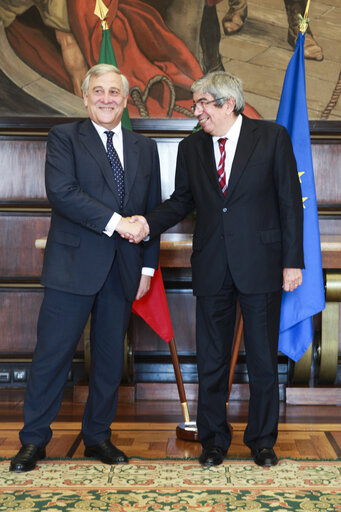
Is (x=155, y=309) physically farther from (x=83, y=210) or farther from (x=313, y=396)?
(x=313, y=396)

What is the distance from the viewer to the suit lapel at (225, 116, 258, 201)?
2.95m

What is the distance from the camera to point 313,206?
12.2ft

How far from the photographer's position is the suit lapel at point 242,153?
2.95 meters

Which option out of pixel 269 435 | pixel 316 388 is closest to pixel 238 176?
pixel 269 435

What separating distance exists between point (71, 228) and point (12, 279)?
204cm

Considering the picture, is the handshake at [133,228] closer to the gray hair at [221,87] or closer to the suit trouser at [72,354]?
the suit trouser at [72,354]

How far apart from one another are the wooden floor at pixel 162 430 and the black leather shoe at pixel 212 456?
161mm

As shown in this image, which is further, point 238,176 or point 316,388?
point 316,388

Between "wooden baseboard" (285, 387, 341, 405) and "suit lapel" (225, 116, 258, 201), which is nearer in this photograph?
"suit lapel" (225, 116, 258, 201)

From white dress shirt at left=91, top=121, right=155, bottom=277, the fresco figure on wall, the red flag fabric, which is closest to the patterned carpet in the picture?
the red flag fabric

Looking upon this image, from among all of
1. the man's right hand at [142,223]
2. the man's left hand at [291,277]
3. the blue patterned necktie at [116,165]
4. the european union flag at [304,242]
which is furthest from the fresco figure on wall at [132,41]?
the man's left hand at [291,277]

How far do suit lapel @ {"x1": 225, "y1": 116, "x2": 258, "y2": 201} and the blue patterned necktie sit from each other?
0.48 meters

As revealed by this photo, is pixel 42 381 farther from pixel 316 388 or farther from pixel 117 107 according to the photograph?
pixel 316 388

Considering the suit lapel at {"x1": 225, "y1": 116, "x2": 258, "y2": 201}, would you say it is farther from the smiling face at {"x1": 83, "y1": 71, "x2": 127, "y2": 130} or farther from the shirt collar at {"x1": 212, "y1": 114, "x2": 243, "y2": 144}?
the smiling face at {"x1": 83, "y1": 71, "x2": 127, "y2": 130}
